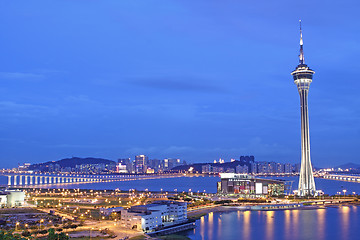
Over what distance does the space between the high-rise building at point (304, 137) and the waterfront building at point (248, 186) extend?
2718 millimetres

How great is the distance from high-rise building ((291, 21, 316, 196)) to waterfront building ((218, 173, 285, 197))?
2718 millimetres

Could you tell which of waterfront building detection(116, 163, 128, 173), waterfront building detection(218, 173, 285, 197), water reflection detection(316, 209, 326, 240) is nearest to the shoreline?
water reflection detection(316, 209, 326, 240)

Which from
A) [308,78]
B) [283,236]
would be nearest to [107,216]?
[283,236]

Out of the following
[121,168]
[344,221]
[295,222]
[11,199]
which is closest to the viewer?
[295,222]

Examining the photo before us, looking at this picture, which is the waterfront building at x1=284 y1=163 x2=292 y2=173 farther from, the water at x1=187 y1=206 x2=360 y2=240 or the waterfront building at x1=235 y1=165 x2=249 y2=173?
the water at x1=187 y1=206 x2=360 y2=240

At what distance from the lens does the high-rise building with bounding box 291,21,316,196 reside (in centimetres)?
4388

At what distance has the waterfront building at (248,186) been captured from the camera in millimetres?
43562

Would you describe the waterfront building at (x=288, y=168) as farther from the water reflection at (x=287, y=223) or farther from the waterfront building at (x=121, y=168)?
the water reflection at (x=287, y=223)

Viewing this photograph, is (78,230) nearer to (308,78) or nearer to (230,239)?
(230,239)

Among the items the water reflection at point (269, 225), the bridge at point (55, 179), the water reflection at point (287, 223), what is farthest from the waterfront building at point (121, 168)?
the water reflection at point (269, 225)

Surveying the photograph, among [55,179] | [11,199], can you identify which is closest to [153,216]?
[11,199]

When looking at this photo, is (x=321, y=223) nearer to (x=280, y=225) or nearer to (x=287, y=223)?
(x=287, y=223)

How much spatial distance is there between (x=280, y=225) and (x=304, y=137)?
19.8m

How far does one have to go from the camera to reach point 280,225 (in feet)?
A: 86.4
